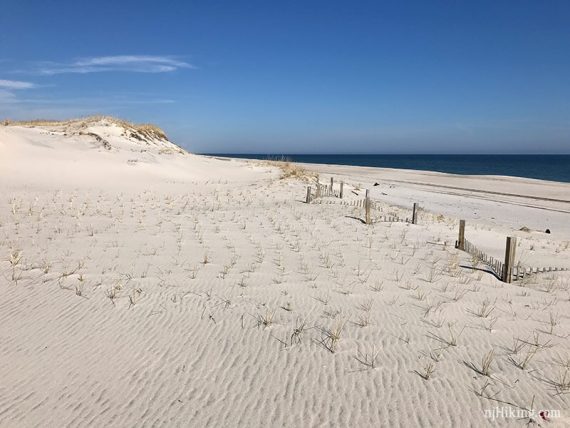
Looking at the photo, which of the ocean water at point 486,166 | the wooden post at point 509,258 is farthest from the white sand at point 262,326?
the ocean water at point 486,166


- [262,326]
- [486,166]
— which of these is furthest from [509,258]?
[486,166]

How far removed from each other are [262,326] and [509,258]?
516 cm

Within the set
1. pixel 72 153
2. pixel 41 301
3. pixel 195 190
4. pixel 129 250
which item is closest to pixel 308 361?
pixel 41 301

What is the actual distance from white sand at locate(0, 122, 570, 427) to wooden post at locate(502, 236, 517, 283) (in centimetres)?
47

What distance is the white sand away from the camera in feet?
13.1

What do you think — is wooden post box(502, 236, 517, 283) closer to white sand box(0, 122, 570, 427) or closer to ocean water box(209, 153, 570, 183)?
white sand box(0, 122, 570, 427)

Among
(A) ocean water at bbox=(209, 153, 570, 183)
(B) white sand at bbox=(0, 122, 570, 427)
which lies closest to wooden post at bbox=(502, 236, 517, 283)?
(B) white sand at bbox=(0, 122, 570, 427)

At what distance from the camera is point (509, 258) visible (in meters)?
7.75

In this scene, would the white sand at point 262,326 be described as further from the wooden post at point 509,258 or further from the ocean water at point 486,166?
the ocean water at point 486,166

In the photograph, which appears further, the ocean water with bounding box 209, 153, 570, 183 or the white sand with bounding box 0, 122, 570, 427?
the ocean water with bounding box 209, 153, 570, 183

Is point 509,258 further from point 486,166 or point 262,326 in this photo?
point 486,166

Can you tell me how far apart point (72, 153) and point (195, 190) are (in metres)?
9.69

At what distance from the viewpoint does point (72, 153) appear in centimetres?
2514

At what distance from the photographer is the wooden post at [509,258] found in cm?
770
